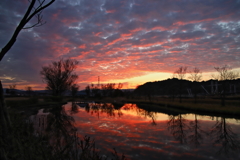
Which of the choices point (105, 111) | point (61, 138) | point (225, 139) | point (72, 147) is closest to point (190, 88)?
point (105, 111)

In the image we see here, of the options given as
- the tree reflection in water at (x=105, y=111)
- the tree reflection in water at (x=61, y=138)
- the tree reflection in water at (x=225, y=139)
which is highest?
the tree reflection in water at (x=61, y=138)

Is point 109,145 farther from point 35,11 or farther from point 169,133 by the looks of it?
point 35,11

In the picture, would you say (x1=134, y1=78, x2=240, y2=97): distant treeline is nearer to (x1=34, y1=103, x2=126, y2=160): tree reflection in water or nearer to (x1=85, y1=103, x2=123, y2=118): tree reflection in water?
(x1=85, y1=103, x2=123, y2=118): tree reflection in water

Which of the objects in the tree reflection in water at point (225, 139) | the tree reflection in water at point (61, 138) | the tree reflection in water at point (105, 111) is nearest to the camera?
the tree reflection in water at point (61, 138)

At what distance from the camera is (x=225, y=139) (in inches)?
369

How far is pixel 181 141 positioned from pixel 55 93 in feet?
139

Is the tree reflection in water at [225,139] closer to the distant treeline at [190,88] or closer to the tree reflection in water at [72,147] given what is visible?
the tree reflection in water at [72,147]

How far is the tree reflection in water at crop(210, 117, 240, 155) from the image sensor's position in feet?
25.6

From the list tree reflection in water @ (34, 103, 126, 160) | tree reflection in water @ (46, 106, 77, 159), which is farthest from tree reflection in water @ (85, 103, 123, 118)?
Result: tree reflection in water @ (34, 103, 126, 160)

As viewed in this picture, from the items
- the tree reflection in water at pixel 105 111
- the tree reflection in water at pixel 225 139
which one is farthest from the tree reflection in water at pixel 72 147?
the tree reflection in water at pixel 105 111

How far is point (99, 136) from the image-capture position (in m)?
9.94

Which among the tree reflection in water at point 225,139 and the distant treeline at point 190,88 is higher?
the distant treeline at point 190,88

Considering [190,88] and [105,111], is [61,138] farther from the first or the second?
[190,88]

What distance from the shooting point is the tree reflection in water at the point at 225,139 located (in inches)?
307
